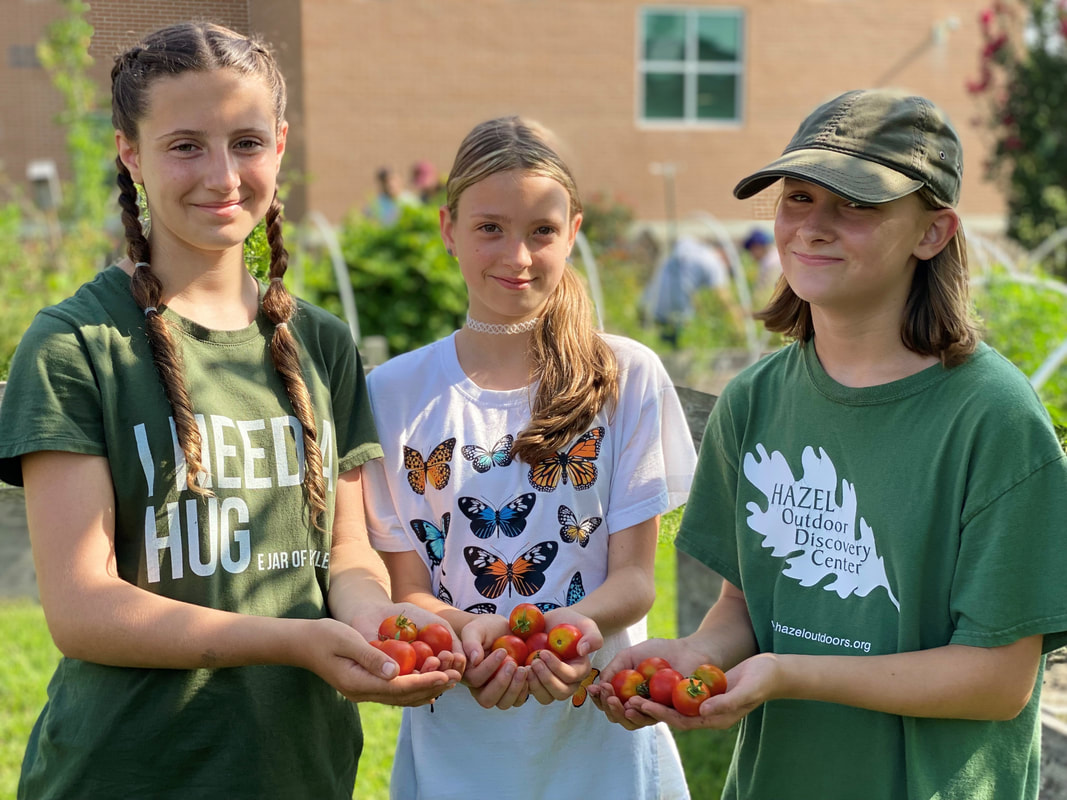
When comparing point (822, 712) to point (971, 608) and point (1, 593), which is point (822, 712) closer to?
point (971, 608)

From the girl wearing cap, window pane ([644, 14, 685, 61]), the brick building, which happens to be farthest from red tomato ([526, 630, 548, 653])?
window pane ([644, 14, 685, 61])

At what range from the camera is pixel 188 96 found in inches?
83.5

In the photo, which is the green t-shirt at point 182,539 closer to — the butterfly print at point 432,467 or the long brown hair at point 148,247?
the long brown hair at point 148,247

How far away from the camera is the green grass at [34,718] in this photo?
4.31m

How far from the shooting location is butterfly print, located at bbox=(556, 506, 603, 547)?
2410 millimetres

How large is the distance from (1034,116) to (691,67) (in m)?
8.38

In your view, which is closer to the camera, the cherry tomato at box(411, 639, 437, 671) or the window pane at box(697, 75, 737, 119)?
the cherry tomato at box(411, 639, 437, 671)

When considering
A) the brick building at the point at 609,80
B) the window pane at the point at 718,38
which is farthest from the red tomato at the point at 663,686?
the window pane at the point at 718,38

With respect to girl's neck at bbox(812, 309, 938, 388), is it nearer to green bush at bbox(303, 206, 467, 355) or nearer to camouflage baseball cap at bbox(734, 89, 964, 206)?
camouflage baseball cap at bbox(734, 89, 964, 206)

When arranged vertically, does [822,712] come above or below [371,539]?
below

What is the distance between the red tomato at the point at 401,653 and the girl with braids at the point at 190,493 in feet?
0.11

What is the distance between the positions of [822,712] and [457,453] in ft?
3.05

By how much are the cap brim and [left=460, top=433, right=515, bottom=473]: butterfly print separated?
0.83m

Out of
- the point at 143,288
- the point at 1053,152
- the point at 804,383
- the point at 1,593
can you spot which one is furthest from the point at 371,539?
the point at 1053,152
